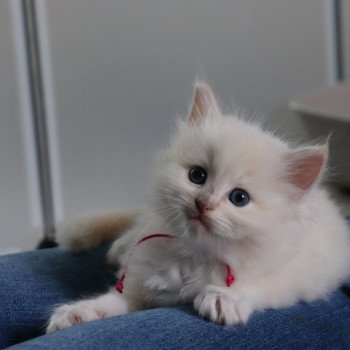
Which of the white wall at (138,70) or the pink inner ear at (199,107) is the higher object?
the pink inner ear at (199,107)

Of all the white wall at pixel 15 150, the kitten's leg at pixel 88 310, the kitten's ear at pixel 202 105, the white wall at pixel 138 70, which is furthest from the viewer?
the white wall at pixel 138 70

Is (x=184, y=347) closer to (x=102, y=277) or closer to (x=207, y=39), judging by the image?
(x=102, y=277)

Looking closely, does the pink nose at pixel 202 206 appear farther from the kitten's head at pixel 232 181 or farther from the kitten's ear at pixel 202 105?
the kitten's ear at pixel 202 105

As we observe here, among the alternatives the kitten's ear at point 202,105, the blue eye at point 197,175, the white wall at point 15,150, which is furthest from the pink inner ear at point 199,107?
the white wall at point 15,150

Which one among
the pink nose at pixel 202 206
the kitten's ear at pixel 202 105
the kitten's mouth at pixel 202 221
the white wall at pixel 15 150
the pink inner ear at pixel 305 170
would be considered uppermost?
the kitten's ear at pixel 202 105

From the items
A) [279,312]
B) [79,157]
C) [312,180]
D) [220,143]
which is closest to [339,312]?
[279,312]

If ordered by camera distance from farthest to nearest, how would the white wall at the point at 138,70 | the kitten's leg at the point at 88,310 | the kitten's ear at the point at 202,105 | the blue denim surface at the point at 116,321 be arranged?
the white wall at the point at 138,70 < the kitten's ear at the point at 202,105 < the kitten's leg at the point at 88,310 < the blue denim surface at the point at 116,321
